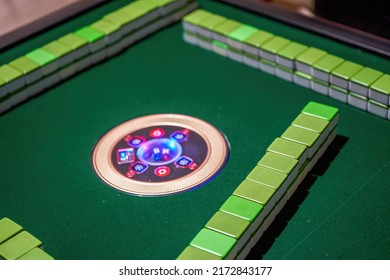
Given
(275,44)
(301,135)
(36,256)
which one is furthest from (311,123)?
(36,256)

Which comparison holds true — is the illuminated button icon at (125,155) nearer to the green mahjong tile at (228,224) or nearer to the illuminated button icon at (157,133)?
the illuminated button icon at (157,133)

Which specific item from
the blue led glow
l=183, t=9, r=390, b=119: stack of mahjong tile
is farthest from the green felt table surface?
the blue led glow

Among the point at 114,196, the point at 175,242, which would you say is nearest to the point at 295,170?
the point at 175,242

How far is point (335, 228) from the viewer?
2.17 meters

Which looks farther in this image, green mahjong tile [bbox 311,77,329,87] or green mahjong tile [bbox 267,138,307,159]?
green mahjong tile [bbox 311,77,329,87]

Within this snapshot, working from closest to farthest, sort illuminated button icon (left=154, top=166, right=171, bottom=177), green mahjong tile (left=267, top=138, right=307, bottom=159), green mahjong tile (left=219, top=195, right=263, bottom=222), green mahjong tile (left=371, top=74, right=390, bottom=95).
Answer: green mahjong tile (left=219, top=195, right=263, bottom=222), green mahjong tile (left=267, top=138, right=307, bottom=159), illuminated button icon (left=154, top=166, right=171, bottom=177), green mahjong tile (left=371, top=74, right=390, bottom=95)

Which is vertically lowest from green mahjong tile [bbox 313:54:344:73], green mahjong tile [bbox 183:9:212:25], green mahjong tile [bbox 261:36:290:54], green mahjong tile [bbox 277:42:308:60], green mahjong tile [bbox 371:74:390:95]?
green mahjong tile [bbox 371:74:390:95]

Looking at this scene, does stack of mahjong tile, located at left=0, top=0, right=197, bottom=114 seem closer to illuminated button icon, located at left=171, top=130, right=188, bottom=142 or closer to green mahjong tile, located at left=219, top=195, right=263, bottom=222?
illuminated button icon, located at left=171, top=130, right=188, bottom=142

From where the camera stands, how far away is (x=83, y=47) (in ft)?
9.75

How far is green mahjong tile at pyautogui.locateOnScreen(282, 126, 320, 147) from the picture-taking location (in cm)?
237

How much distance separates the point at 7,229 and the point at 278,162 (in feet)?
3.05

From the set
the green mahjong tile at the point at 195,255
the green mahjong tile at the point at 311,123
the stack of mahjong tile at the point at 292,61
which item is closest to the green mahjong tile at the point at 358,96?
the stack of mahjong tile at the point at 292,61

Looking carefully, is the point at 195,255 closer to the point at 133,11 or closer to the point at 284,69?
the point at 284,69

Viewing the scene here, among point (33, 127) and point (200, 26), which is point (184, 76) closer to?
point (200, 26)
